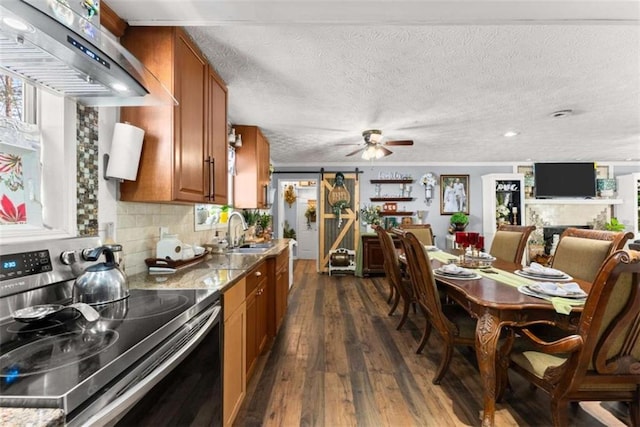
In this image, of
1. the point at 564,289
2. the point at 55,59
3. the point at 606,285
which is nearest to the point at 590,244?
the point at 564,289

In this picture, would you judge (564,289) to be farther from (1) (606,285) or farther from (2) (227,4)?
(2) (227,4)

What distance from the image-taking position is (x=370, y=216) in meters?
5.98

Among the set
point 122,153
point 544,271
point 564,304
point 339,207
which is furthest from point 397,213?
point 122,153

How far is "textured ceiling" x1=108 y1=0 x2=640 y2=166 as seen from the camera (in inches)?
57.5

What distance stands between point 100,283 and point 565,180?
24.4 ft

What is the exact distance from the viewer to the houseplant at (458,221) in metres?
5.76

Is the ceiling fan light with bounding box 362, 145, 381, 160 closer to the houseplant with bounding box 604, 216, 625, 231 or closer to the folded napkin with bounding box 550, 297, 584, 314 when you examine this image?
the folded napkin with bounding box 550, 297, 584, 314

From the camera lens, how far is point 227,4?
55.4 inches

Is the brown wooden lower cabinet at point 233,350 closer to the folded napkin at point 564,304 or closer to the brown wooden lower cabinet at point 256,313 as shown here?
the brown wooden lower cabinet at point 256,313

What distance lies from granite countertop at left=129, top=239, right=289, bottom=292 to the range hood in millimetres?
877

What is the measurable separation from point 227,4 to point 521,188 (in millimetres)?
6164

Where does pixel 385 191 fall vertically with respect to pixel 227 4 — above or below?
below

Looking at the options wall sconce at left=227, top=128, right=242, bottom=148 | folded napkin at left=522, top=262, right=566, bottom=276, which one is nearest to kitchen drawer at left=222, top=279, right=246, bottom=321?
wall sconce at left=227, top=128, right=242, bottom=148

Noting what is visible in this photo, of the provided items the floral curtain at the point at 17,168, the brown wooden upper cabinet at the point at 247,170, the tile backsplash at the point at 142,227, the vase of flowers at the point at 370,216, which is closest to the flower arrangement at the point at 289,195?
the vase of flowers at the point at 370,216
